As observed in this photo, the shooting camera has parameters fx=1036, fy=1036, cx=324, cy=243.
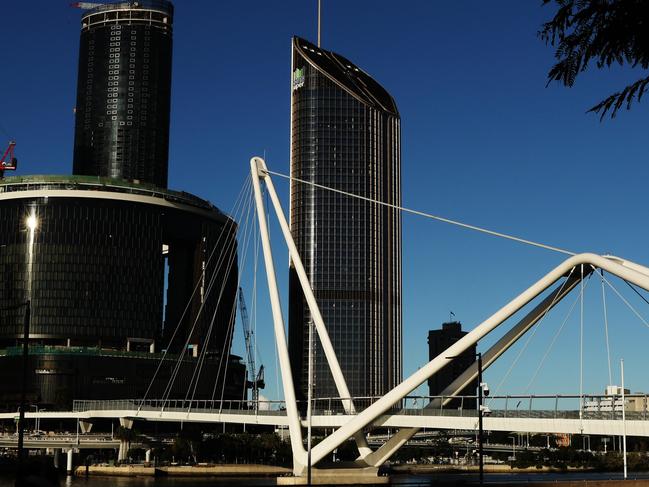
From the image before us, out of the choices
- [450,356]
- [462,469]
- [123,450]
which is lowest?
[462,469]

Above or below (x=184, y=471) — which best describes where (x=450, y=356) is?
above

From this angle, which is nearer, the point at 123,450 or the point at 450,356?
the point at 450,356

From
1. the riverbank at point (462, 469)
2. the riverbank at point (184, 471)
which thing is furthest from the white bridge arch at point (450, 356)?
the riverbank at point (462, 469)

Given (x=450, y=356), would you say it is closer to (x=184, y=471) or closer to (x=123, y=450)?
(x=184, y=471)

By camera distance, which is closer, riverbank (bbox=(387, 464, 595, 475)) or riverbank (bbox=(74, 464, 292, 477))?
riverbank (bbox=(74, 464, 292, 477))

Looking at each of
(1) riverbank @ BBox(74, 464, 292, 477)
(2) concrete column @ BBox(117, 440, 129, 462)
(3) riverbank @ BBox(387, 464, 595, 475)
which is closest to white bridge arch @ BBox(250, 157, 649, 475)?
(1) riverbank @ BBox(74, 464, 292, 477)

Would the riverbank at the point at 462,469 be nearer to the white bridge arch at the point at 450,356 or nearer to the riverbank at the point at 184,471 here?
the riverbank at the point at 184,471

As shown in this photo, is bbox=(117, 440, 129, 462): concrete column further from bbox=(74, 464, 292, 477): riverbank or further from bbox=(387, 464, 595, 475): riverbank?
bbox=(387, 464, 595, 475): riverbank

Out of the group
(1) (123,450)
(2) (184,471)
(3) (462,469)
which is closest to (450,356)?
(2) (184,471)

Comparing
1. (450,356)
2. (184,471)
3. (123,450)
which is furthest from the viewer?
(123,450)

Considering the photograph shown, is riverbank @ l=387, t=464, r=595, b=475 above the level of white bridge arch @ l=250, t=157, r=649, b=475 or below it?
below

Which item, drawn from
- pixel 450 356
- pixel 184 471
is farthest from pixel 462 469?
pixel 450 356

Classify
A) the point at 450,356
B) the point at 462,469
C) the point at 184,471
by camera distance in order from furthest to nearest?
1. the point at 462,469
2. the point at 184,471
3. the point at 450,356

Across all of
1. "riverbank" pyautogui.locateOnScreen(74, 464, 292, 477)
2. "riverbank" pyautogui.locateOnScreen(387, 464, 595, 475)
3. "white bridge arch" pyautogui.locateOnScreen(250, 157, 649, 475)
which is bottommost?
"riverbank" pyautogui.locateOnScreen(387, 464, 595, 475)
